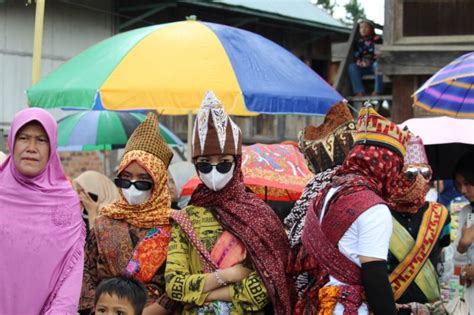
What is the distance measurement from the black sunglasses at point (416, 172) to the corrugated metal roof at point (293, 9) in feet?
39.4

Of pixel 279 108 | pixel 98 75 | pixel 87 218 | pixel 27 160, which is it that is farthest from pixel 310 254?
pixel 87 218

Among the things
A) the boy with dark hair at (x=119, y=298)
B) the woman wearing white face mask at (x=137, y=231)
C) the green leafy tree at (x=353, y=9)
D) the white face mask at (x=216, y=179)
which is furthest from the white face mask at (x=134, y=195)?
the green leafy tree at (x=353, y=9)

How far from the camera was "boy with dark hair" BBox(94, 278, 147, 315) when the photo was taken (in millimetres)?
5117

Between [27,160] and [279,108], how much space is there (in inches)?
111

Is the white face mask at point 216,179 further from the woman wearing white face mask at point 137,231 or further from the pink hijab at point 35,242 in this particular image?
the pink hijab at point 35,242

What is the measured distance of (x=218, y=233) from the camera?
5375mm

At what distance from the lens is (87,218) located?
27.9ft

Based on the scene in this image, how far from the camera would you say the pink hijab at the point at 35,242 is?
5207 millimetres

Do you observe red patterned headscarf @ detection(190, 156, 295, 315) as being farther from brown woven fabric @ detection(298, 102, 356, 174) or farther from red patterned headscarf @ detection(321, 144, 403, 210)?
red patterned headscarf @ detection(321, 144, 403, 210)

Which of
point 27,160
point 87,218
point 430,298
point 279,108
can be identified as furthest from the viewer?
point 87,218

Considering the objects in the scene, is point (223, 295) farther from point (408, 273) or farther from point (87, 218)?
point (87, 218)

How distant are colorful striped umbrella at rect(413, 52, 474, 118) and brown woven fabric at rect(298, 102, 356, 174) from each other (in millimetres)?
2378

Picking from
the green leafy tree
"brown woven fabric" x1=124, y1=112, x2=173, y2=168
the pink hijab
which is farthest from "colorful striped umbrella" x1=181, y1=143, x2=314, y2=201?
the green leafy tree

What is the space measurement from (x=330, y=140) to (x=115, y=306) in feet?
4.69
